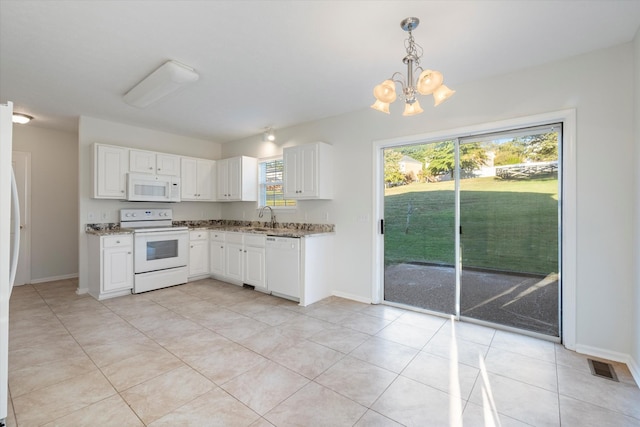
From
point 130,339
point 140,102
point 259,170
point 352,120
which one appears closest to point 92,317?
point 130,339

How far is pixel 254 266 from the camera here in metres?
4.38

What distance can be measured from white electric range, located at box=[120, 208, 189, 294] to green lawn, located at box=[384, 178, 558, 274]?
331cm

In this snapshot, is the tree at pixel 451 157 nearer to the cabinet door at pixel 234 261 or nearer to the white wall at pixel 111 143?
the cabinet door at pixel 234 261

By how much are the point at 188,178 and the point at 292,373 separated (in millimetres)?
4115

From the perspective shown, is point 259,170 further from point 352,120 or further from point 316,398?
point 316,398

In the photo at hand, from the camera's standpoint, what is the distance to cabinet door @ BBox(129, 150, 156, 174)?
451 cm

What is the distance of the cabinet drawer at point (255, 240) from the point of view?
4.26m

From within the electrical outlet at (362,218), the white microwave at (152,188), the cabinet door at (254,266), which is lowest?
the cabinet door at (254,266)

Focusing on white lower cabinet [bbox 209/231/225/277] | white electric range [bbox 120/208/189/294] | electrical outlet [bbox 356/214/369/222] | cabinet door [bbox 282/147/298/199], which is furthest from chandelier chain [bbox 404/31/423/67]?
white electric range [bbox 120/208/189/294]

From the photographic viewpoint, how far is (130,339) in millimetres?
2793

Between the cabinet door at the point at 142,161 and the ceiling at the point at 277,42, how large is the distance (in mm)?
1058

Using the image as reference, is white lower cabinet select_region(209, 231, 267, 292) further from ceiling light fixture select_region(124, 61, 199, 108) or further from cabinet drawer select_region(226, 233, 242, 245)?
ceiling light fixture select_region(124, 61, 199, 108)

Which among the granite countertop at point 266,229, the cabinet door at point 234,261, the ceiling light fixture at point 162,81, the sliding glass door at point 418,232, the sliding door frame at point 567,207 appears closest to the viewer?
the sliding door frame at point 567,207

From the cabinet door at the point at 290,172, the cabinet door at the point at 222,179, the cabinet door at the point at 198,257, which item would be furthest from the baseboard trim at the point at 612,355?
the cabinet door at the point at 222,179
